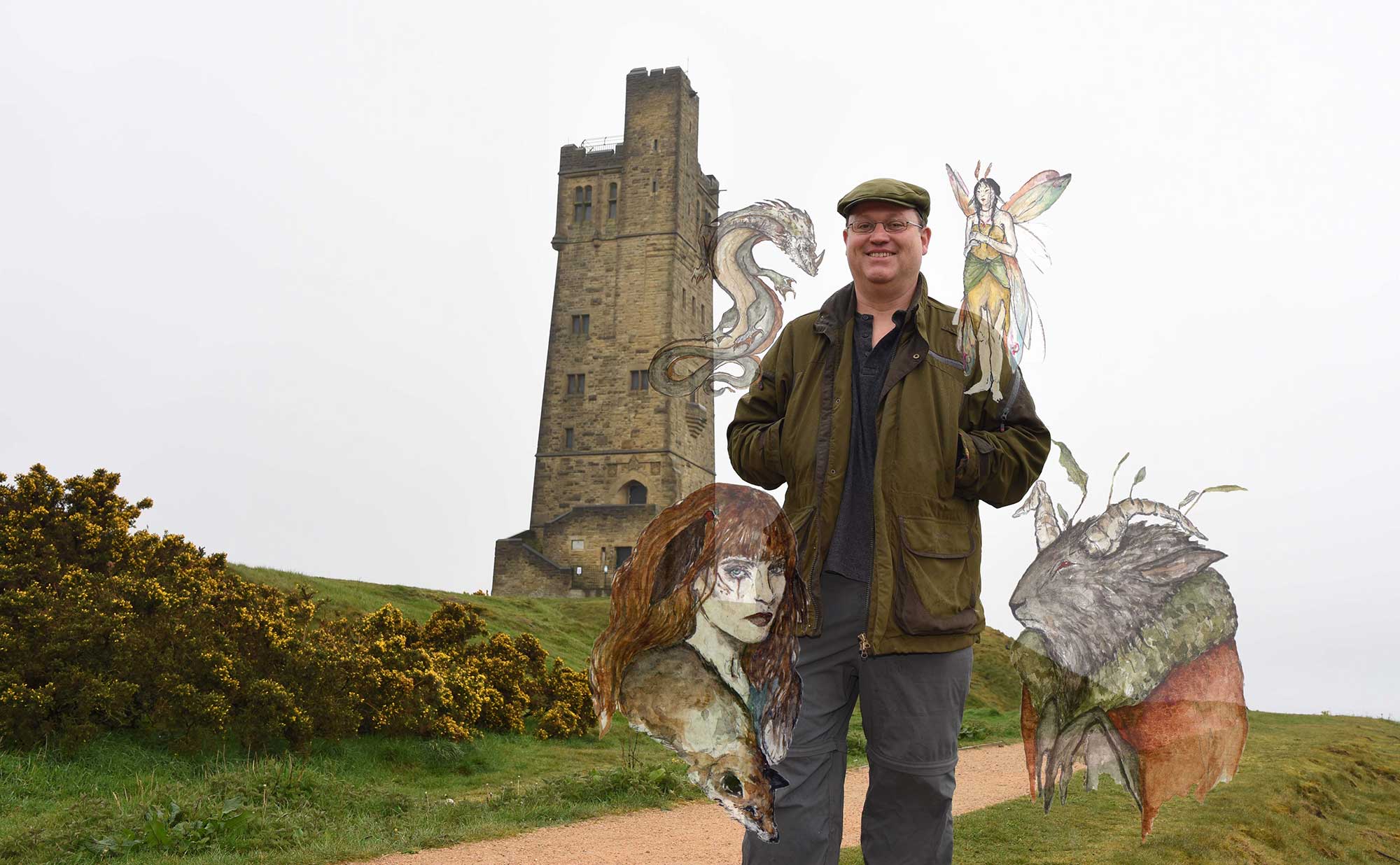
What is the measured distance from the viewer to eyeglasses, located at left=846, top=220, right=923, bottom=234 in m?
3.51

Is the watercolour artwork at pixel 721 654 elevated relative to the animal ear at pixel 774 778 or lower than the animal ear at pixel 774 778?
elevated

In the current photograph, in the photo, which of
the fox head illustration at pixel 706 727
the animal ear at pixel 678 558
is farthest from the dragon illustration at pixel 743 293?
the fox head illustration at pixel 706 727

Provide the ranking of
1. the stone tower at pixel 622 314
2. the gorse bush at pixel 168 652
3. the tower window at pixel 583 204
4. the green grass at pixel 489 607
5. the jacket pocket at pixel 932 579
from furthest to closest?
the tower window at pixel 583 204 → the stone tower at pixel 622 314 → the green grass at pixel 489 607 → the gorse bush at pixel 168 652 → the jacket pocket at pixel 932 579

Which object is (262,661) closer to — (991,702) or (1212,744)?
(1212,744)

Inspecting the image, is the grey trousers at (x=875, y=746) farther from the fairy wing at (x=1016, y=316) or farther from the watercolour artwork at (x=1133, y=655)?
the fairy wing at (x=1016, y=316)

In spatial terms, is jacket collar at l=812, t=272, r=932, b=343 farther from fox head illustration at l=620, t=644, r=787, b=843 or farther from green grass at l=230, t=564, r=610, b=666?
green grass at l=230, t=564, r=610, b=666

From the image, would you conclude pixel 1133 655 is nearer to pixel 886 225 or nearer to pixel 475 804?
pixel 886 225

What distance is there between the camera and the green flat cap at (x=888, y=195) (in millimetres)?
3443

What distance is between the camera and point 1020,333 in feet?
11.1

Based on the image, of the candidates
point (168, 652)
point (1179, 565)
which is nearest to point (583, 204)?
point (168, 652)

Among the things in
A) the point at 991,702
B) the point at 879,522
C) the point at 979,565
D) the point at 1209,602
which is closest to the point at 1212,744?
the point at 1209,602

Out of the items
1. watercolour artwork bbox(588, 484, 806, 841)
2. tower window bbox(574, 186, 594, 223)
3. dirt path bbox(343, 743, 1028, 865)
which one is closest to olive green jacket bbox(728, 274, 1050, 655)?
watercolour artwork bbox(588, 484, 806, 841)

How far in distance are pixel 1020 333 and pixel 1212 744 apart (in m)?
1.56

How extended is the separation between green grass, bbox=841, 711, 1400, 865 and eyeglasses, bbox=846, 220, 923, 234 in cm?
499
